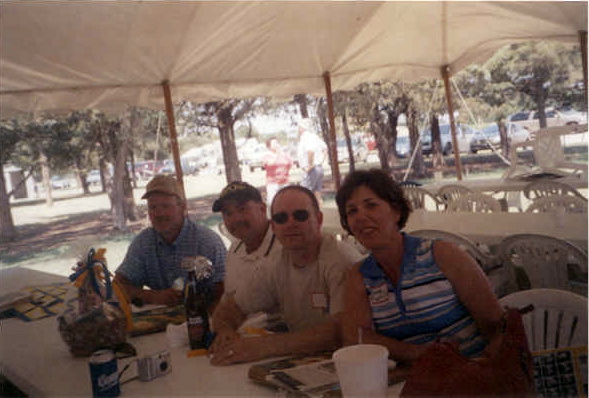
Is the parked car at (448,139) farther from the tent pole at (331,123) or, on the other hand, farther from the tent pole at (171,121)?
the tent pole at (171,121)

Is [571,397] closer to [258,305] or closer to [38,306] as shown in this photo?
[258,305]

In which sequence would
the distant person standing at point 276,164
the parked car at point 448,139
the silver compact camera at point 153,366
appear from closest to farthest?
the silver compact camera at point 153,366 → the distant person standing at point 276,164 → the parked car at point 448,139

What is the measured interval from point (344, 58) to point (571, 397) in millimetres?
5932

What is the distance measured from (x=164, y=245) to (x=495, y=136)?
2194 centimetres

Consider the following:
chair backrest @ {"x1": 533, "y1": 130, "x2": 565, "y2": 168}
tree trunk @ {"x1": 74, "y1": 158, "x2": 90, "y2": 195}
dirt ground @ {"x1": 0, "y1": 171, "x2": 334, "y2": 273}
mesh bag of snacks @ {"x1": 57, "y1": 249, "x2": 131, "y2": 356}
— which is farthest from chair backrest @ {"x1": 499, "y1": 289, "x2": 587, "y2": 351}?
tree trunk @ {"x1": 74, "y1": 158, "x2": 90, "y2": 195}

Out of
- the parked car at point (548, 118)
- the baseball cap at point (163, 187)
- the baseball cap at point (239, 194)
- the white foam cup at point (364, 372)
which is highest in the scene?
the parked car at point (548, 118)

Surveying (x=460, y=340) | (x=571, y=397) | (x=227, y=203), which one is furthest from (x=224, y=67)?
(x=571, y=397)

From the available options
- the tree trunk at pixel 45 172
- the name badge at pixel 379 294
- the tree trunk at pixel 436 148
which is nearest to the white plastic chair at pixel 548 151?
the name badge at pixel 379 294

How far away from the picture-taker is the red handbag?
1147mm

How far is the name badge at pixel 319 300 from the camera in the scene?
2150 mm

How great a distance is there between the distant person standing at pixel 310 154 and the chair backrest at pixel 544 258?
273 inches

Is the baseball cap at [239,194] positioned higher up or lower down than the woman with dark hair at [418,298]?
higher up

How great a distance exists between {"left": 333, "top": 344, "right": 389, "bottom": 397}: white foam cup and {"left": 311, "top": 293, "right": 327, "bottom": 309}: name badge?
90 cm

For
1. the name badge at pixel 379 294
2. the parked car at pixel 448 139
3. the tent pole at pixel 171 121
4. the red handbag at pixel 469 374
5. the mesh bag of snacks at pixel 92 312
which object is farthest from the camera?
the parked car at pixel 448 139
